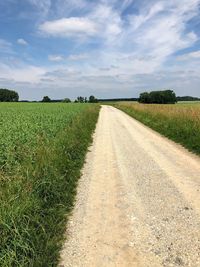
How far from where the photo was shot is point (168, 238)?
17.4 feet

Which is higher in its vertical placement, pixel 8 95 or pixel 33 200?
pixel 33 200

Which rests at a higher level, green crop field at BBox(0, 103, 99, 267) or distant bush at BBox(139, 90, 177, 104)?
green crop field at BBox(0, 103, 99, 267)

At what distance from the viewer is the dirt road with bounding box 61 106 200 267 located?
189 inches

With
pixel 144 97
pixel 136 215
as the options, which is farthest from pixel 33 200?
pixel 144 97

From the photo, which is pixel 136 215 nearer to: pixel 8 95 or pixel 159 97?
pixel 159 97

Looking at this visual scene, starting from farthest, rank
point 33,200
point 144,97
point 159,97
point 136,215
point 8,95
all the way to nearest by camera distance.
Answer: point 8,95 → point 144,97 → point 159,97 → point 136,215 → point 33,200

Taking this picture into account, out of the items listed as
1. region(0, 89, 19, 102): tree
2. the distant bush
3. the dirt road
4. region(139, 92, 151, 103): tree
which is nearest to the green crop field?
the dirt road

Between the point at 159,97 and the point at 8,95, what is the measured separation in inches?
2394

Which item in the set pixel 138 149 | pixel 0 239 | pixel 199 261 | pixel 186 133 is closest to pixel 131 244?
pixel 199 261

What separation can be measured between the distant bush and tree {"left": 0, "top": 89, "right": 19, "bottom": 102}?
172ft

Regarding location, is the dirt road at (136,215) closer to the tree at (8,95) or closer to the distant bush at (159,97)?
the distant bush at (159,97)

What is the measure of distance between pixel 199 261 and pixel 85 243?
66.5 inches

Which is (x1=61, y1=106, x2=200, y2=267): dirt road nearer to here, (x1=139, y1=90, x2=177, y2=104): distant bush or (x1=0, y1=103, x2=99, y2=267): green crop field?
(x1=0, y1=103, x2=99, y2=267): green crop field

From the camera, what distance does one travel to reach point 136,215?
6.31 metres
